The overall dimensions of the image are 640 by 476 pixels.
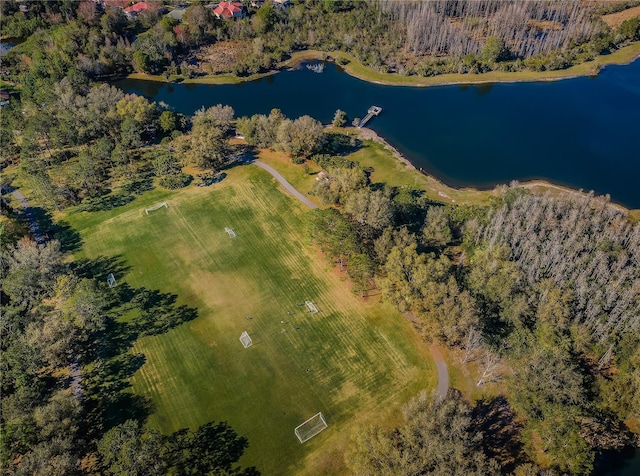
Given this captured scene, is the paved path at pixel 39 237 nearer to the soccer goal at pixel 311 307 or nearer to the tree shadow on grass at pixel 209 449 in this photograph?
the tree shadow on grass at pixel 209 449

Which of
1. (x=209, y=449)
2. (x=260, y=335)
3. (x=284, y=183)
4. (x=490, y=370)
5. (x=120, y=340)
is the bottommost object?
(x=209, y=449)

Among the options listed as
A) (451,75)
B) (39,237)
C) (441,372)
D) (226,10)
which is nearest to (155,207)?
(39,237)

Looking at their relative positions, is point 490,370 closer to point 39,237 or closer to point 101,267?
point 101,267

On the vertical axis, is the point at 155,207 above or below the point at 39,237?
above

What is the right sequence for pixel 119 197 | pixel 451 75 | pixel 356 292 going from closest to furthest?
pixel 356 292 < pixel 119 197 < pixel 451 75

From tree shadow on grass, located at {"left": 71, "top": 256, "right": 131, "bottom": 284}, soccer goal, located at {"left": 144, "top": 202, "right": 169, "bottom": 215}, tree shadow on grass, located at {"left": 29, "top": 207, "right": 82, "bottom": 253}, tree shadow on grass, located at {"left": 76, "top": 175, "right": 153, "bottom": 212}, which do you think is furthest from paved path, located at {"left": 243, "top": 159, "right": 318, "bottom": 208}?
tree shadow on grass, located at {"left": 29, "top": 207, "right": 82, "bottom": 253}

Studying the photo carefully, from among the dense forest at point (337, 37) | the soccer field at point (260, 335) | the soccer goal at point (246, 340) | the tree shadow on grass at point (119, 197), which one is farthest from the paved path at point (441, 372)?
the dense forest at point (337, 37)
